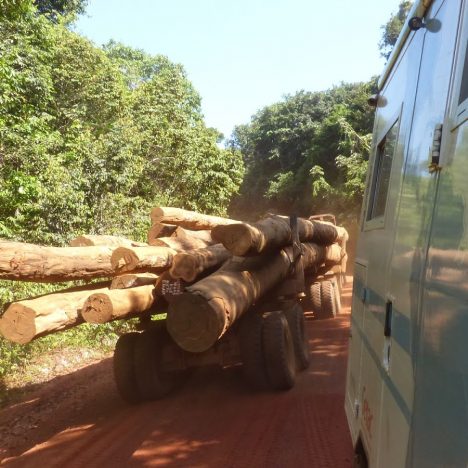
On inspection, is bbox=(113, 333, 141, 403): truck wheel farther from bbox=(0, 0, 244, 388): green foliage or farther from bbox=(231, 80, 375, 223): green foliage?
bbox=(231, 80, 375, 223): green foliage

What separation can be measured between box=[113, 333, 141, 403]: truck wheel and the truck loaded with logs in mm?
13

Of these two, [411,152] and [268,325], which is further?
[268,325]

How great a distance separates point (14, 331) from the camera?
4.91 m

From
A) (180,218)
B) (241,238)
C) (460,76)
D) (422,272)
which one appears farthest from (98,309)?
(460,76)

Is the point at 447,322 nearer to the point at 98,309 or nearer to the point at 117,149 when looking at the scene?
the point at 98,309

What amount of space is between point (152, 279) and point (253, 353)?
5.21 ft

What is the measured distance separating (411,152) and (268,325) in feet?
16.2

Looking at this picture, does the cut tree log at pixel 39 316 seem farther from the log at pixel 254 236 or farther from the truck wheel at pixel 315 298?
the truck wheel at pixel 315 298

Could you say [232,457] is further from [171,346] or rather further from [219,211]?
[219,211]

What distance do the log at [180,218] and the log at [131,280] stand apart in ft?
5.65

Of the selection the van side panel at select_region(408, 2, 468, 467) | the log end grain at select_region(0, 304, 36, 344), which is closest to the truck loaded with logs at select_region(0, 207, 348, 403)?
the log end grain at select_region(0, 304, 36, 344)

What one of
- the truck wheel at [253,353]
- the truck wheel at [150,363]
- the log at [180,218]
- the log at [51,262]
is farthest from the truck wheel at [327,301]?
the log at [51,262]

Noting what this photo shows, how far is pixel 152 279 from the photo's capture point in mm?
6535

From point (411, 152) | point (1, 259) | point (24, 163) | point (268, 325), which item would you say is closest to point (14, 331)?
point (1, 259)
